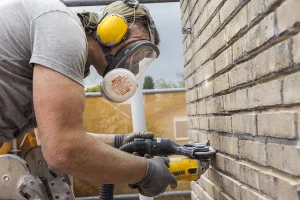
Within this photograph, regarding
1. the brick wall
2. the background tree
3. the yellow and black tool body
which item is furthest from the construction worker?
the background tree

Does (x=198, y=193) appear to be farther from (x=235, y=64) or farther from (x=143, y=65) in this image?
(x=235, y=64)

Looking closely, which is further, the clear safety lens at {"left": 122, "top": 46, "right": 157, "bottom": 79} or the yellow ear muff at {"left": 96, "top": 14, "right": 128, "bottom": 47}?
the clear safety lens at {"left": 122, "top": 46, "right": 157, "bottom": 79}

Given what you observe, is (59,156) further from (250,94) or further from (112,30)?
(250,94)

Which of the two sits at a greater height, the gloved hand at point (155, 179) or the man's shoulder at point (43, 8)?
the man's shoulder at point (43, 8)

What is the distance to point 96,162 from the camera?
182cm

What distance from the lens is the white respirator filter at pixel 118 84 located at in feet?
7.45

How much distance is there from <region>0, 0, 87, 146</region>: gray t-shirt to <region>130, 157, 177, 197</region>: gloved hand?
2.24 feet

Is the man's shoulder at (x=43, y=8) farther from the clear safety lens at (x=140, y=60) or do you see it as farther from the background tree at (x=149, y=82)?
the background tree at (x=149, y=82)

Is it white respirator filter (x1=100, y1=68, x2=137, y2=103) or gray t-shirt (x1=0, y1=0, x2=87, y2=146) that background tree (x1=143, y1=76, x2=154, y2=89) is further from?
gray t-shirt (x1=0, y1=0, x2=87, y2=146)

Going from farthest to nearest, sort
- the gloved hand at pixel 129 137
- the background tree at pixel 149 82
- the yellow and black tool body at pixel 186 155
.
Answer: the background tree at pixel 149 82, the gloved hand at pixel 129 137, the yellow and black tool body at pixel 186 155

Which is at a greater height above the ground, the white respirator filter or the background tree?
the background tree

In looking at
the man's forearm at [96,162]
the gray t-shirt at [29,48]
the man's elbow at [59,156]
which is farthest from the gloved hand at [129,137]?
the man's elbow at [59,156]

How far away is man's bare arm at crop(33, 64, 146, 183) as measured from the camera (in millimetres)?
1638

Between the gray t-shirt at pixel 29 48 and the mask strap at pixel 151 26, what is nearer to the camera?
the gray t-shirt at pixel 29 48
